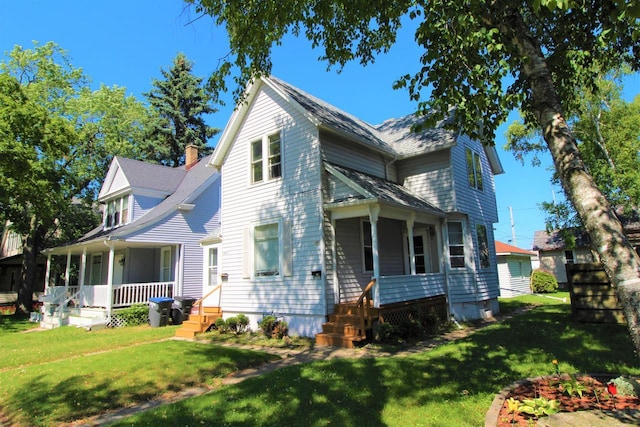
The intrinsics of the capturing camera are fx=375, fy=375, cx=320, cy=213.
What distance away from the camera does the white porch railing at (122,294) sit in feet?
57.9

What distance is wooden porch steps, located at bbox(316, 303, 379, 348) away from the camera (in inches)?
386

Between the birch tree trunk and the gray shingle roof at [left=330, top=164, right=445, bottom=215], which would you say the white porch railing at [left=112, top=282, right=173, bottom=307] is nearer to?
the gray shingle roof at [left=330, top=164, right=445, bottom=215]

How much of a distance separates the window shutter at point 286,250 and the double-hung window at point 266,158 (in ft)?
6.28

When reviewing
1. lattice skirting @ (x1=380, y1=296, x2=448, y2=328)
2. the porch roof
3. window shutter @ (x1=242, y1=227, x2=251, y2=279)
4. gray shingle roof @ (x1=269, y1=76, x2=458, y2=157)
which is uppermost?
gray shingle roof @ (x1=269, y1=76, x2=458, y2=157)

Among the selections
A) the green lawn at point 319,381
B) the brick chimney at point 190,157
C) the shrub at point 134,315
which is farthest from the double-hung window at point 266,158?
the brick chimney at point 190,157

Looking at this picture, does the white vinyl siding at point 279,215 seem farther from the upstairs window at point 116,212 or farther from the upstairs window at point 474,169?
the upstairs window at point 116,212

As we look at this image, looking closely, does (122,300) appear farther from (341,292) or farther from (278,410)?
(278,410)

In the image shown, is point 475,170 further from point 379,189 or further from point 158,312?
point 158,312

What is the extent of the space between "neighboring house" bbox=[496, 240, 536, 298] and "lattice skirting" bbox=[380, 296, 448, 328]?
1404 centimetres

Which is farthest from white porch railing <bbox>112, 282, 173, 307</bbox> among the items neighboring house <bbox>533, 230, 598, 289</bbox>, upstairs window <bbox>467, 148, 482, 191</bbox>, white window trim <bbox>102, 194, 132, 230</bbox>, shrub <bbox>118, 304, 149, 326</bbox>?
neighboring house <bbox>533, 230, 598, 289</bbox>

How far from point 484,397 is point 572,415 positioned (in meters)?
1.29

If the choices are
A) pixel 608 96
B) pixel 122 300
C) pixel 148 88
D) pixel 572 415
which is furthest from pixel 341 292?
pixel 148 88


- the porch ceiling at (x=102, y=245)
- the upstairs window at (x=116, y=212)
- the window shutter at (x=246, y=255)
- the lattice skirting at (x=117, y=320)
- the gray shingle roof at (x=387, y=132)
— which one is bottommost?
the lattice skirting at (x=117, y=320)

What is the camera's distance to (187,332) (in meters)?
13.0
